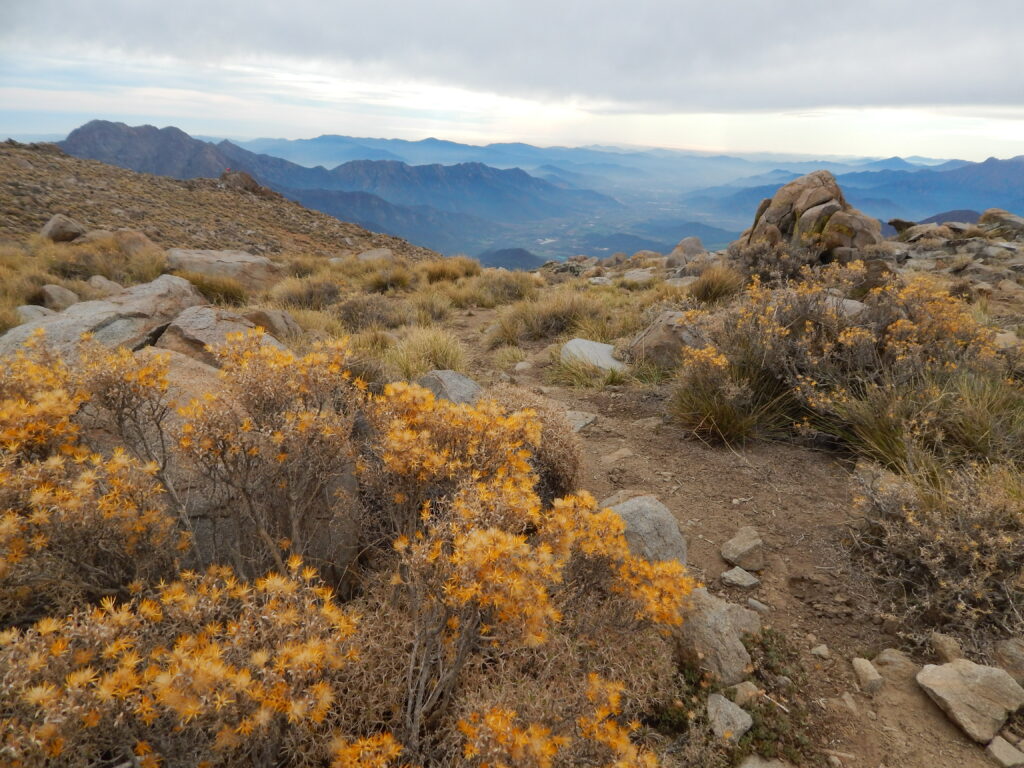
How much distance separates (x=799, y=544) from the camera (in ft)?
12.1

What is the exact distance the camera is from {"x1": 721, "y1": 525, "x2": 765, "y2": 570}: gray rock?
3.50 m

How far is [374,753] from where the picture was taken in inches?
59.4

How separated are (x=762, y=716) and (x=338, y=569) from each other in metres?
2.28

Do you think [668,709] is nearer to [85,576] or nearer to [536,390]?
[85,576]

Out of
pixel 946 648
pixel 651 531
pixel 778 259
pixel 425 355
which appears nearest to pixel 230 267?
pixel 425 355

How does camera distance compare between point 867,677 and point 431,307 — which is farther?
point 431,307

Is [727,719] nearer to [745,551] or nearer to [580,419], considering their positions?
[745,551]

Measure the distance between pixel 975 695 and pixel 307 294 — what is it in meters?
11.8

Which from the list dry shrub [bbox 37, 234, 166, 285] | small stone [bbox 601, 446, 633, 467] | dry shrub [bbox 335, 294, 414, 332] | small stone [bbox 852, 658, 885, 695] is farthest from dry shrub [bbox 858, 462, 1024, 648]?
dry shrub [bbox 37, 234, 166, 285]

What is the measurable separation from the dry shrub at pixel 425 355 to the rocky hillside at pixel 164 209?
756 inches

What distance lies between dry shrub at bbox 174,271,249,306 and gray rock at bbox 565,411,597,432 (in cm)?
813

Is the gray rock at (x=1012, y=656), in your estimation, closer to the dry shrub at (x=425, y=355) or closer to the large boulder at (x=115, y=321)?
the dry shrub at (x=425, y=355)

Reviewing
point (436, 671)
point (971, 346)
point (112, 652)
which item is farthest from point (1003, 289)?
point (112, 652)

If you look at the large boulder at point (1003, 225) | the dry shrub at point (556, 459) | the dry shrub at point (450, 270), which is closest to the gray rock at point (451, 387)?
the dry shrub at point (556, 459)
